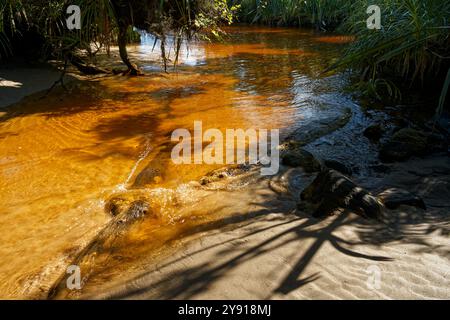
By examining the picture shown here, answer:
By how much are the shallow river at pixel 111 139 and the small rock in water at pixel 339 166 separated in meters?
0.96

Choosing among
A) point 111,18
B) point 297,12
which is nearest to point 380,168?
point 111,18

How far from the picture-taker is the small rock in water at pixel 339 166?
304cm

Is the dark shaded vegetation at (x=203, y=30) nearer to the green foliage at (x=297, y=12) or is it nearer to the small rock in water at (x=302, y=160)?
the small rock in water at (x=302, y=160)

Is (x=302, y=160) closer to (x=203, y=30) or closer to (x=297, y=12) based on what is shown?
(x=203, y=30)

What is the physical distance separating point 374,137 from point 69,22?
436 centimetres

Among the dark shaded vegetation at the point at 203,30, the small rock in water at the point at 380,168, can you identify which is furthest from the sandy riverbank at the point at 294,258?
the dark shaded vegetation at the point at 203,30

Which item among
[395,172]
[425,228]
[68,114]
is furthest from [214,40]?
[425,228]

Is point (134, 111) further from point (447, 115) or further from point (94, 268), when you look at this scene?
point (447, 115)

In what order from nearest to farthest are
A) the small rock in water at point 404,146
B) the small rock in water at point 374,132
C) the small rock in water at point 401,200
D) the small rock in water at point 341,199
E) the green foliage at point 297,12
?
1. the small rock in water at point 341,199
2. the small rock in water at point 401,200
3. the small rock in water at point 404,146
4. the small rock in water at point 374,132
5. the green foliage at point 297,12

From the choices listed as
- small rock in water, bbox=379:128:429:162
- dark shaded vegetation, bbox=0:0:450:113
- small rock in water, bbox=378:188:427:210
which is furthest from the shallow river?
small rock in water, bbox=378:188:427:210

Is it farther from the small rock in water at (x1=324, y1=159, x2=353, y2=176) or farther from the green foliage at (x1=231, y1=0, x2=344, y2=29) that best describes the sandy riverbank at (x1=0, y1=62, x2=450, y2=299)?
the green foliage at (x1=231, y1=0, x2=344, y2=29)

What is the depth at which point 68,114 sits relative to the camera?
15.5ft

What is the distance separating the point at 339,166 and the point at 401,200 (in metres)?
0.70

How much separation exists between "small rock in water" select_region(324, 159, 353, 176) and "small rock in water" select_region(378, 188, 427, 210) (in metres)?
0.49
